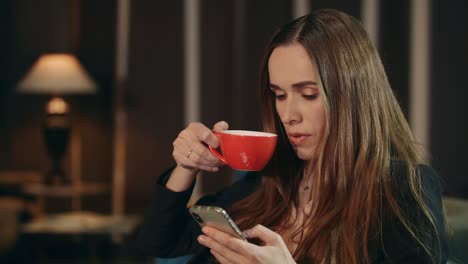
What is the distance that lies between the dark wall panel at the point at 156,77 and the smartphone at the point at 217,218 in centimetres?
272

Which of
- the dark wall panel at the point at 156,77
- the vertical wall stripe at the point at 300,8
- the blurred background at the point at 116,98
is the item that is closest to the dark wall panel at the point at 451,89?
the vertical wall stripe at the point at 300,8

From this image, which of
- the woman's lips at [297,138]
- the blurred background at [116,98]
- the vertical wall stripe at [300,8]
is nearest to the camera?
the woman's lips at [297,138]

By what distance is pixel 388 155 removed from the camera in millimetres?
1257

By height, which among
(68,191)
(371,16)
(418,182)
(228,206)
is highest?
(371,16)

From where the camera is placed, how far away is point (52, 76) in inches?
135

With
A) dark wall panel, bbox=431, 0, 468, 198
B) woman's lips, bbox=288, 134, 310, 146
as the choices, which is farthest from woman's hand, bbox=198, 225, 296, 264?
dark wall panel, bbox=431, 0, 468, 198

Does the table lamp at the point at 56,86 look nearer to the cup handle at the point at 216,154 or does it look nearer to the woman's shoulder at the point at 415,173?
the cup handle at the point at 216,154

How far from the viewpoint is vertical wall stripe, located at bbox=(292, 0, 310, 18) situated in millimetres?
3516

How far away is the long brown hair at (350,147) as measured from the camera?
121 cm

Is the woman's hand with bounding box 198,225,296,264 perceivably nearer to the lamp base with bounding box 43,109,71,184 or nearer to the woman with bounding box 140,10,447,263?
the woman with bounding box 140,10,447,263

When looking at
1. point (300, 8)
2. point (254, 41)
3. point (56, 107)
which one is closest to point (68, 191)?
point (56, 107)

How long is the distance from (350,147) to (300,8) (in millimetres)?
2395

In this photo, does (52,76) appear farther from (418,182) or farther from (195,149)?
(418,182)

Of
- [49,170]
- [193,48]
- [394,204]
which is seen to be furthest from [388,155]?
[49,170]
